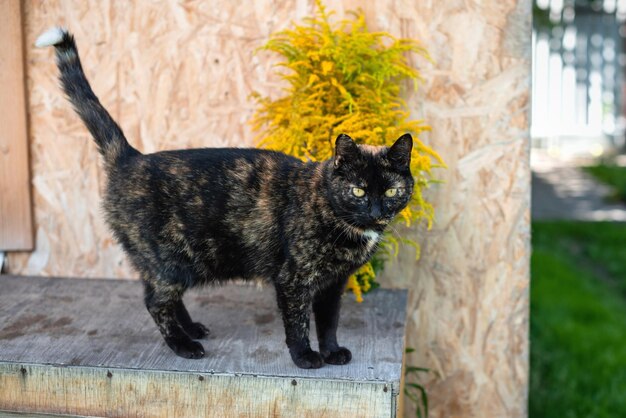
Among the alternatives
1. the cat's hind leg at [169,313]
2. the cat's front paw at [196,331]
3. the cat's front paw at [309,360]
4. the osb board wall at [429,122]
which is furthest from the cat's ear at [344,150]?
the osb board wall at [429,122]

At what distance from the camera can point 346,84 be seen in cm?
362

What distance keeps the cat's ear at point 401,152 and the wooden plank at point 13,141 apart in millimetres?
2293

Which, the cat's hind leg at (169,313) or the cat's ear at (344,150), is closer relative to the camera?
the cat's ear at (344,150)

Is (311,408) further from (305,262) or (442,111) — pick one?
(442,111)

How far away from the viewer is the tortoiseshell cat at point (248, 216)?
112 inches

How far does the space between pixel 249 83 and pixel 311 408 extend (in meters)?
1.89

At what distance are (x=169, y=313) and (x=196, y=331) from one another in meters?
0.19

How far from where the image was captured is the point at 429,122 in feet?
12.8

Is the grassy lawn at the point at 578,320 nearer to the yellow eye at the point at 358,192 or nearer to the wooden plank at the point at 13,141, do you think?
the yellow eye at the point at 358,192

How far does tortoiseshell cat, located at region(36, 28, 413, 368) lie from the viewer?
2.85m

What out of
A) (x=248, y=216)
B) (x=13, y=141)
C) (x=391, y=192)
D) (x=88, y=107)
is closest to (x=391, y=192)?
(x=391, y=192)

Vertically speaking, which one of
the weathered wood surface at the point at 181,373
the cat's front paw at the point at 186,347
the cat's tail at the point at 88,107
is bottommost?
the weathered wood surface at the point at 181,373

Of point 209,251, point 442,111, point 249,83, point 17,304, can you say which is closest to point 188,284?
point 209,251

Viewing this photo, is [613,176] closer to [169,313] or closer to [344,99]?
[344,99]
